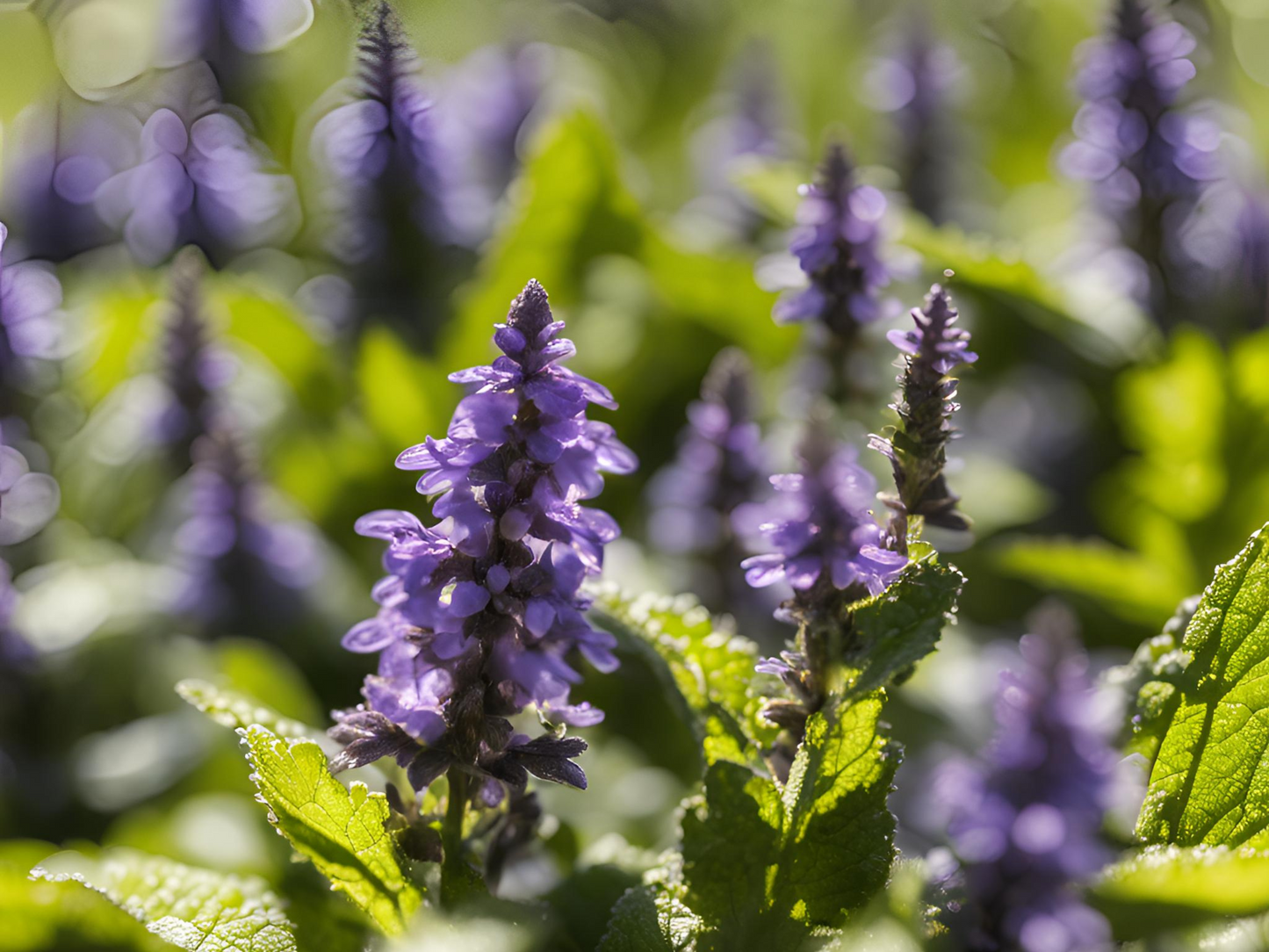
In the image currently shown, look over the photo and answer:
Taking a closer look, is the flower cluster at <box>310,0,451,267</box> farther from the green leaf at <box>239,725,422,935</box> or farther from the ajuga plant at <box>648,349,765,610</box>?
the green leaf at <box>239,725,422,935</box>

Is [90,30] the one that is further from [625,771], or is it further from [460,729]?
[460,729]

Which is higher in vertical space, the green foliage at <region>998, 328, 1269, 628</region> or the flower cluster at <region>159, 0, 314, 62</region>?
the flower cluster at <region>159, 0, 314, 62</region>

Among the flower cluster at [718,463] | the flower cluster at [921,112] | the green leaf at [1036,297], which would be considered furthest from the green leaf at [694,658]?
the flower cluster at [921,112]

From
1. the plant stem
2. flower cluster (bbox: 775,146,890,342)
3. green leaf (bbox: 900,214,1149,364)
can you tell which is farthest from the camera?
green leaf (bbox: 900,214,1149,364)

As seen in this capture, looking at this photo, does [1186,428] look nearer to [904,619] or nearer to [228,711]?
[904,619]

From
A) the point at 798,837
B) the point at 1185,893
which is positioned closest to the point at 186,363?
the point at 798,837

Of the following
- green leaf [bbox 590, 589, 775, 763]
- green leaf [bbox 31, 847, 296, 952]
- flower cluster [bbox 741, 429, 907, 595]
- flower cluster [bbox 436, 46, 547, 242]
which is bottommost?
green leaf [bbox 31, 847, 296, 952]

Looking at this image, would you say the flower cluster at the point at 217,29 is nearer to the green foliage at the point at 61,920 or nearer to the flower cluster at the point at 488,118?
the flower cluster at the point at 488,118

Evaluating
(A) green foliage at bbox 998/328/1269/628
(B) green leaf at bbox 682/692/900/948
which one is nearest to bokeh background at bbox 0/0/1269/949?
(A) green foliage at bbox 998/328/1269/628
